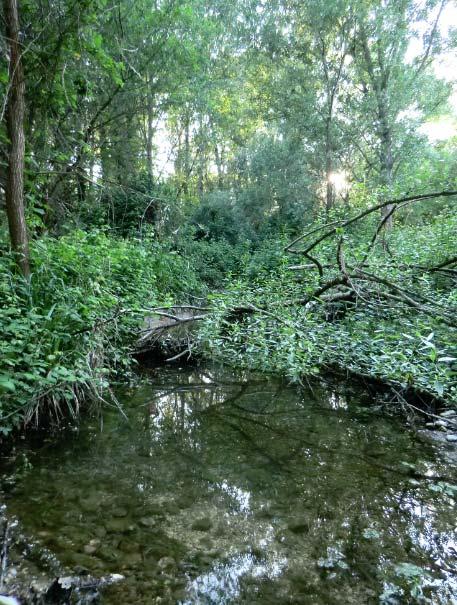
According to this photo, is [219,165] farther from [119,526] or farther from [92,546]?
[92,546]

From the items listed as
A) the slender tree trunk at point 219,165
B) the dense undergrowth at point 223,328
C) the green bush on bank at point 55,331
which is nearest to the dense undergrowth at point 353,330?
the dense undergrowth at point 223,328

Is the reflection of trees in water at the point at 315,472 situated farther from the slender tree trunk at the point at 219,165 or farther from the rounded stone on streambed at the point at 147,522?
the slender tree trunk at the point at 219,165

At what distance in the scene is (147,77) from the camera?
9.36 meters

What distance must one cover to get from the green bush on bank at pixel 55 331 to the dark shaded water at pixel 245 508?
589mm

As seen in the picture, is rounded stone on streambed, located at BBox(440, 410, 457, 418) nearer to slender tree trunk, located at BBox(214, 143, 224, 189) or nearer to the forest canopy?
the forest canopy

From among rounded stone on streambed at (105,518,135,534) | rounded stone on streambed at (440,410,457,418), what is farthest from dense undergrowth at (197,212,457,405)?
rounded stone on streambed at (105,518,135,534)

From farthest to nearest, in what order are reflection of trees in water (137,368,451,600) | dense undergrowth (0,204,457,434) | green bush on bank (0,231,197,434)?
1. dense undergrowth (0,204,457,434)
2. green bush on bank (0,231,197,434)
3. reflection of trees in water (137,368,451,600)

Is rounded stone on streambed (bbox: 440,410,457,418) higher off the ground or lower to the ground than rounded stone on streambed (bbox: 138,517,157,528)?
higher

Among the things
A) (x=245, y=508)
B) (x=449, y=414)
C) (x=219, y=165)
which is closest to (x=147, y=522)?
(x=245, y=508)

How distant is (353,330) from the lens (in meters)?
5.15

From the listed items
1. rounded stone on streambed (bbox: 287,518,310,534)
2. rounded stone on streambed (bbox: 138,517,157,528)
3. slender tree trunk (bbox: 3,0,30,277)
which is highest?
slender tree trunk (bbox: 3,0,30,277)

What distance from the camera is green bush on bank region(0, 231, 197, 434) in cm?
317

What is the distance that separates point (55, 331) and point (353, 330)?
375 centimetres

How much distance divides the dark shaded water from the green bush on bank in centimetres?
59
